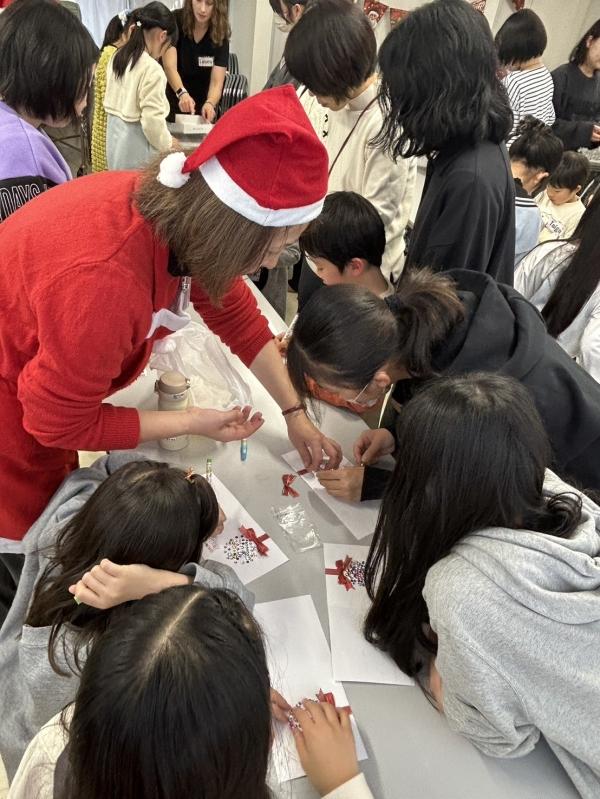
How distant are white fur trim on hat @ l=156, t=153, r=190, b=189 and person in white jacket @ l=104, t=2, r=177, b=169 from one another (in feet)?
6.08

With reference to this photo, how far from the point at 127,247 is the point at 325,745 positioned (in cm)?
77

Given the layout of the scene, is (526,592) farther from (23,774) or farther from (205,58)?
(205,58)

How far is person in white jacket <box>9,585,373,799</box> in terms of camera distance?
553 mm

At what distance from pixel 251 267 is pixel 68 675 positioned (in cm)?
66

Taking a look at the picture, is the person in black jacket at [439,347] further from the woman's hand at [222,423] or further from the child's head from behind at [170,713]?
the child's head from behind at [170,713]

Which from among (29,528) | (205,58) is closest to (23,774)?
(29,528)

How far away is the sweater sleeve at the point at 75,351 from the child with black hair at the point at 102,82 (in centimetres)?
235

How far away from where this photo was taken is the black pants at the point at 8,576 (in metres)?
1.13

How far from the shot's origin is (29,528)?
3.61 ft

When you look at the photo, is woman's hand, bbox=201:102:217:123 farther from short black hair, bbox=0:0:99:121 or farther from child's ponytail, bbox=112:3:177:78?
short black hair, bbox=0:0:99:121

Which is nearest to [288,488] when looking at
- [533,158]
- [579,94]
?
[533,158]

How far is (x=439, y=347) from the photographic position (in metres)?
1.17

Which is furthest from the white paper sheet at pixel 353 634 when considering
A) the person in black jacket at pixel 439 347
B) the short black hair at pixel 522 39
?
the short black hair at pixel 522 39

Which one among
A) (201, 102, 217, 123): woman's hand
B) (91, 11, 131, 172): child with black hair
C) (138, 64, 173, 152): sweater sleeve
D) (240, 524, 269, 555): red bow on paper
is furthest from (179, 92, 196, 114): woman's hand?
(240, 524, 269, 555): red bow on paper
